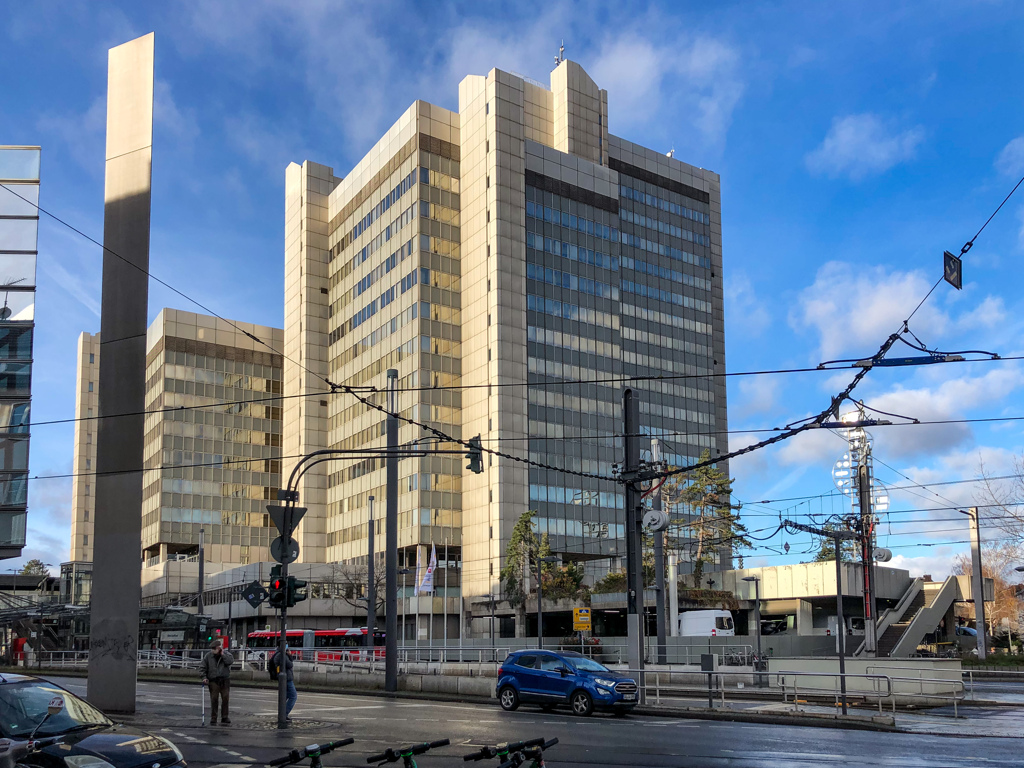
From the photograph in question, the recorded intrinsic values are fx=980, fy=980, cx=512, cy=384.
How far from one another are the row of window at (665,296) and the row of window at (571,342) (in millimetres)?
12061

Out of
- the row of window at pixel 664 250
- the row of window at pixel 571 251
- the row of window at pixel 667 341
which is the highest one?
the row of window at pixel 664 250

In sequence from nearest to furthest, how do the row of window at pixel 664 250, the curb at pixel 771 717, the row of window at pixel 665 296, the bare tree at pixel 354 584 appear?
1. the curb at pixel 771 717
2. the bare tree at pixel 354 584
3. the row of window at pixel 665 296
4. the row of window at pixel 664 250

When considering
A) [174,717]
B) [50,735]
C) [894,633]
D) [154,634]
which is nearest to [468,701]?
[174,717]

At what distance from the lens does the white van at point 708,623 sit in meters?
57.3

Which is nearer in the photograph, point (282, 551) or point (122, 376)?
point (282, 551)

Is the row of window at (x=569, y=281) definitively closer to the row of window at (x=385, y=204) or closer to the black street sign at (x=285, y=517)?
the row of window at (x=385, y=204)

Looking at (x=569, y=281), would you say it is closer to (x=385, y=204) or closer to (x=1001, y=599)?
(x=385, y=204)

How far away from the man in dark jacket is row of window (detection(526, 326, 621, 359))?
245ft

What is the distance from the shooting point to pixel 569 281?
101 metres

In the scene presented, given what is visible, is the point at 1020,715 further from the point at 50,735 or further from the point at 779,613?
the point at 779,613

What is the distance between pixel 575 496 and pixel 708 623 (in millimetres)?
40134

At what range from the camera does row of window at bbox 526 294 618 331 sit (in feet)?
320

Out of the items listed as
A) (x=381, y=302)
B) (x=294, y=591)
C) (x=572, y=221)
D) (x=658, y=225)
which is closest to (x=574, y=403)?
(x=572, y=221)

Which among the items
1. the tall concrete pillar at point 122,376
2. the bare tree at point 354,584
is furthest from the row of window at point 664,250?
the tall concrete pillar at point 122,376
